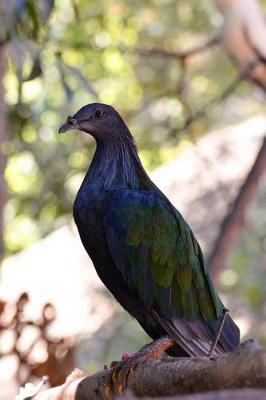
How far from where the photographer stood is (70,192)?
23.7ft

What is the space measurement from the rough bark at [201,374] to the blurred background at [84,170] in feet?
6.50

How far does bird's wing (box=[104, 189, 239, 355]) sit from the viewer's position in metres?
3.54

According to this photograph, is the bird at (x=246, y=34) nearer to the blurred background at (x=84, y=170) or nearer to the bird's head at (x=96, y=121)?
the blurred background at (x=84, y=170)

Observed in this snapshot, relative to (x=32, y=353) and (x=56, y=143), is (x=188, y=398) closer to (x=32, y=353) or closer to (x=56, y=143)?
(x=32, y=353)

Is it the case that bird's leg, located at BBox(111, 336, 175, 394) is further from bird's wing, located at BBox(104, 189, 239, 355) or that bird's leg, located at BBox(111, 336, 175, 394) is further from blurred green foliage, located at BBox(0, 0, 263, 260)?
blurred green foliage, located at BBox(0, 0, 263, 260)

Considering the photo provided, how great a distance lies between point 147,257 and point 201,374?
142 cm

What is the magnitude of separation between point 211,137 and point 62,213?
1.24 metres

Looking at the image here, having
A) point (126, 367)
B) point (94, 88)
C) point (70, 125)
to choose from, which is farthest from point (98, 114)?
point (94, 88)

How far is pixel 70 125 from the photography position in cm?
357

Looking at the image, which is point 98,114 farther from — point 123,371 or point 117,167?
point 123,371

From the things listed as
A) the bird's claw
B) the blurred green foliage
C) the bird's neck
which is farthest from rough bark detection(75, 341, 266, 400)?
the blurred green foliage

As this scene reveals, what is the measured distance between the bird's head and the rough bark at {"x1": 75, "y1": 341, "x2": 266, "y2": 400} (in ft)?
3.20

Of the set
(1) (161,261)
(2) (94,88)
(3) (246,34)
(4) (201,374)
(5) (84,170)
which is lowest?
(4) (201,374)

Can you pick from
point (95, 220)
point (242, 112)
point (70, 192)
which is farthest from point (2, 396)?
point (242, 112)
